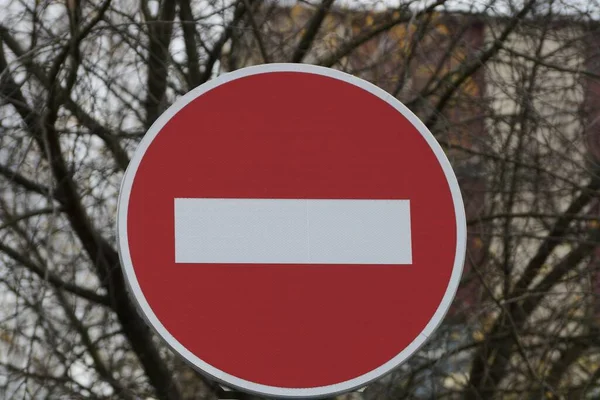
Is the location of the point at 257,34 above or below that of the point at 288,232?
above

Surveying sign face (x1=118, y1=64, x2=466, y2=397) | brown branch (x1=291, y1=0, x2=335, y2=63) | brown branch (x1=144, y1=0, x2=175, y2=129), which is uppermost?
brown branch (x1=291, y1=0, x2=335, y2=63)

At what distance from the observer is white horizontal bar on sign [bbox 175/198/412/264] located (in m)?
1.93

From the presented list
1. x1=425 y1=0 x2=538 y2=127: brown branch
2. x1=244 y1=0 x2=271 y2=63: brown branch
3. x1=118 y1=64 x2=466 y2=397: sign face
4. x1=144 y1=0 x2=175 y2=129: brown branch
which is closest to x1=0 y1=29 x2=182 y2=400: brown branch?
x1=144 y1=0 x2=175 y2=129: brown branch

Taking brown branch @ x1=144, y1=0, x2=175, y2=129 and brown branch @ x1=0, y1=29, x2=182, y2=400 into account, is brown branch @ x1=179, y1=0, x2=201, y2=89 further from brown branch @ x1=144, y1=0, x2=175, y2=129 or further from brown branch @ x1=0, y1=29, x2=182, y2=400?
brown branch @ x1=0, y1=29, x2=182, y2=400

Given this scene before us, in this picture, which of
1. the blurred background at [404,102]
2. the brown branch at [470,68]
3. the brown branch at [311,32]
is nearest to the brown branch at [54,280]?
the blurred background at [404,102]

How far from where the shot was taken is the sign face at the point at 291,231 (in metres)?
1.88

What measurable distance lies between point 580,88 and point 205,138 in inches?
118

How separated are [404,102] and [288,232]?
2.43 metres

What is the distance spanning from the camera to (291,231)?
1941 millimetres

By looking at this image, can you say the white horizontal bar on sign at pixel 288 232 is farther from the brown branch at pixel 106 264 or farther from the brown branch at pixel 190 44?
the brown branch at pixel 190 44

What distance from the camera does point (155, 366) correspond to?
4.35m

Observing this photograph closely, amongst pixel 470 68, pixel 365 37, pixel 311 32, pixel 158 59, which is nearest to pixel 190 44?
pixel 158 59

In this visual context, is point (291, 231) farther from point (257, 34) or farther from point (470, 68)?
point (470, 68)

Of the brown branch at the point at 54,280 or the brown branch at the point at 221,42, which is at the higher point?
the brown branch at the point at 221,42
